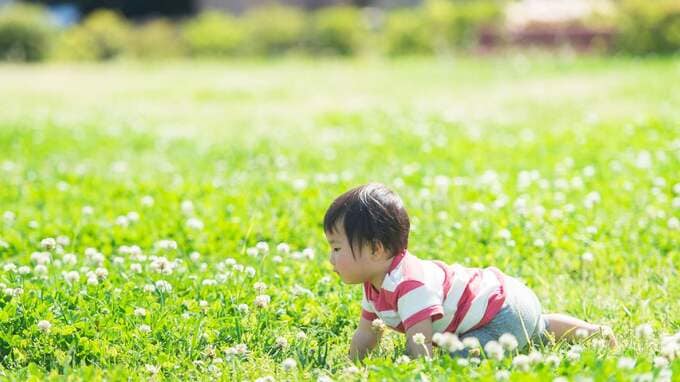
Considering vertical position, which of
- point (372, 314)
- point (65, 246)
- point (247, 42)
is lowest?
point (247, 42)

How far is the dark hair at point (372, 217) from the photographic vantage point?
376 centimetres

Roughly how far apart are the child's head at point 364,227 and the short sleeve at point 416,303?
0.15m

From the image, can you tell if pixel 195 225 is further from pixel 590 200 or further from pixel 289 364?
pixel 590 200

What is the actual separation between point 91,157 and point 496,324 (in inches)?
261

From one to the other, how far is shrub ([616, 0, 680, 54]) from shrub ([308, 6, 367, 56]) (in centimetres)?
848

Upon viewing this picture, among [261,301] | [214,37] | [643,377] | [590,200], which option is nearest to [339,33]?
[214,37]

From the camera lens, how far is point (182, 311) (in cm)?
438

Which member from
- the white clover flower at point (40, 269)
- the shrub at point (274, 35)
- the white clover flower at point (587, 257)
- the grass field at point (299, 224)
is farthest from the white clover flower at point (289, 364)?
the shrub at point (274, 35)

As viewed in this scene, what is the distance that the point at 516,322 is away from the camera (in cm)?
400

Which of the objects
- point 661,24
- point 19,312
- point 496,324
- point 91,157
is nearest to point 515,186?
point 496,324

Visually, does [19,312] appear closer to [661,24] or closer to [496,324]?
[496,324]

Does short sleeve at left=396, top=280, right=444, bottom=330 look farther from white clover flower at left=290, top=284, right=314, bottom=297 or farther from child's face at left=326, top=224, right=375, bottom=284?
white clover flower at left=290, top=284, right=314, bottom=297

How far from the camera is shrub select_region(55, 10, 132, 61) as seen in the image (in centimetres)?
2912

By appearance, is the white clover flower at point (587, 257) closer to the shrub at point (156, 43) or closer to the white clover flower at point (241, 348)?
the white clover flower at point (241, 348)
